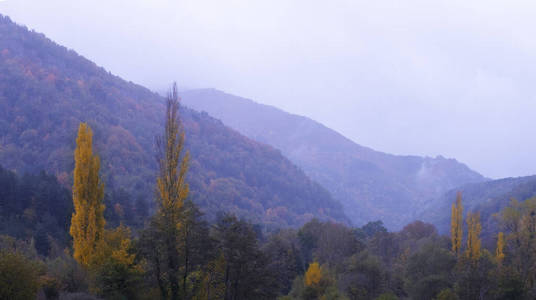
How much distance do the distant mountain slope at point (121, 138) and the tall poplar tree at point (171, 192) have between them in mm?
56480

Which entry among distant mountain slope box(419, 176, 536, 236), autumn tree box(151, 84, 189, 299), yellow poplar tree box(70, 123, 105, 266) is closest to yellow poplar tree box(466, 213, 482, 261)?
autumn tree box(151, 84, 189, 299)

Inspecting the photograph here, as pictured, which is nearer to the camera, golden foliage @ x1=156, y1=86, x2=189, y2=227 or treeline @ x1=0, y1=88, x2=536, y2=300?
treeline @ x1=0, y1=88, x2=536, y2=300

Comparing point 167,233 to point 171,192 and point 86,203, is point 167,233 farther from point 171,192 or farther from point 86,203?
point 86,203

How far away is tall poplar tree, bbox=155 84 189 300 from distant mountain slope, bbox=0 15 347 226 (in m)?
56.5

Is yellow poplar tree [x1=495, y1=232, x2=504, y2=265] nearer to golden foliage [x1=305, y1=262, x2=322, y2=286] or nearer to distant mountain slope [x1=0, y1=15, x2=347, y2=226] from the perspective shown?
golden foliage [x1=305, y1=262, x2=322, y2=286]

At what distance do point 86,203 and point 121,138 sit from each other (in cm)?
9083

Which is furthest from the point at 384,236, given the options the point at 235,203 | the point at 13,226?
the point at 235,203

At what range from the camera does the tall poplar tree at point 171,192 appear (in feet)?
59.9

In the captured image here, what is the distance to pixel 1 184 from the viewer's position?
4972 centimetres

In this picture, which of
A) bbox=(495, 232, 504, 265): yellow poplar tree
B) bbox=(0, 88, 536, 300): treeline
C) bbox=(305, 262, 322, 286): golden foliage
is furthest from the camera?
bbox=(495, 232, 504, 265): yellow poplar tree

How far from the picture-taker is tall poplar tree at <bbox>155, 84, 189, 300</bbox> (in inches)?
719

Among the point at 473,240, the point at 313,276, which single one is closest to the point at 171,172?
the point at 313,276

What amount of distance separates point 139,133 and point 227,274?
108108 millimetres

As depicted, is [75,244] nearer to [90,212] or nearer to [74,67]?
[90,212]
